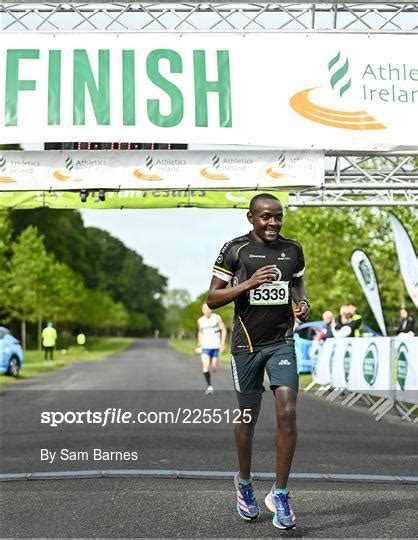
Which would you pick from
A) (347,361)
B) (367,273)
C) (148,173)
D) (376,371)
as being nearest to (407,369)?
(376,371)

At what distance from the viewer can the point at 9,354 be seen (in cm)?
2392

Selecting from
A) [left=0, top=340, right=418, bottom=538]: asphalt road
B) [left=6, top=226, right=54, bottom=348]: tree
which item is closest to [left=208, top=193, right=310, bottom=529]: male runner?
[left=0, top=340, right=418, bottom=538]: asphalt road

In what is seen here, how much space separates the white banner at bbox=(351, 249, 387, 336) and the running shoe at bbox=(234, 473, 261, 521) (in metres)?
12.1

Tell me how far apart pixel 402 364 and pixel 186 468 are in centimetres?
600

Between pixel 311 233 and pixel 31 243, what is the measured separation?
16.7 metres

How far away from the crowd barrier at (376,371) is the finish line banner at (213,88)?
12.1ft

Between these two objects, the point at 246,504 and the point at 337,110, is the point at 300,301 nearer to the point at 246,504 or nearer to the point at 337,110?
the point at 246,504

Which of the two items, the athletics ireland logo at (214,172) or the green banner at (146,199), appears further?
the green banner at (146,199)

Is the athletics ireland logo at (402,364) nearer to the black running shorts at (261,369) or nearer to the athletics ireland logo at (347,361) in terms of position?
the athletics ireland logo at (347,361)

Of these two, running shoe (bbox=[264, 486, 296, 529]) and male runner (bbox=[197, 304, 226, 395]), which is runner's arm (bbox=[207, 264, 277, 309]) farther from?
male runner (bbox=[197, 304, 226, 395])

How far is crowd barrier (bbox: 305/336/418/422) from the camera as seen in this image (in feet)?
42.7

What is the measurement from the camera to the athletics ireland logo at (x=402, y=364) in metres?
13.1

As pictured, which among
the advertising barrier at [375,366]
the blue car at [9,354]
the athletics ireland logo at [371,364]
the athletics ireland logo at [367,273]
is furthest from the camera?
the blue car at [9,354]

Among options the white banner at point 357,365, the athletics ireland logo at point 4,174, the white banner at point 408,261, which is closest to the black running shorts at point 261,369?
the athletics ireland logo at point 4,174
